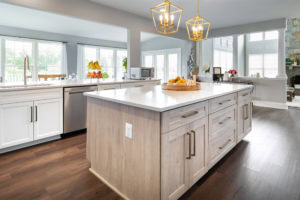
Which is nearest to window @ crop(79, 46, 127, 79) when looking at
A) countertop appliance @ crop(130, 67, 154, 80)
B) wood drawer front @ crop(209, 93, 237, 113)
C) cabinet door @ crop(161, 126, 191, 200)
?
countertop appliance @ crop(130, 67, 154, 80)

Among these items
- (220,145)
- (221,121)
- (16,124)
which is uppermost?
(221,121)

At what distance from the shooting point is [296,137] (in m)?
3.14

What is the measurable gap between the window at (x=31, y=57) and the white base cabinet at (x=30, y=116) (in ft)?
13.7

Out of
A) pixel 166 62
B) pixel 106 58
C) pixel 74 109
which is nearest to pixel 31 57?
pixel 106 58

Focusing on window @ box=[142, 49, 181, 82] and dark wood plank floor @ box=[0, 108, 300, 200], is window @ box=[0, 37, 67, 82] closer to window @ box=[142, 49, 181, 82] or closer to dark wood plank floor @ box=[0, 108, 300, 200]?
window @ box=[142, 49, 181, 82]

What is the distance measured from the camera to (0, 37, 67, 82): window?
20.0 feet

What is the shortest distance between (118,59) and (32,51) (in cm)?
371

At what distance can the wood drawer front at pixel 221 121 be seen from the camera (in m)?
1.91

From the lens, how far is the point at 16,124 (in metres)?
2.50

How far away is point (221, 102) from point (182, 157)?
0.88 meters

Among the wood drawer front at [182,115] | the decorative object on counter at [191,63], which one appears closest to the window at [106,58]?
the decorative object on counter at [191,63]

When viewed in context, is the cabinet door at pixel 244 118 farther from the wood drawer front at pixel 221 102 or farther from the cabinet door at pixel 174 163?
the cabinet door at pixel 174 163

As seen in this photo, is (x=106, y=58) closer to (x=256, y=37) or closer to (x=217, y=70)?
(x=217, y=70)

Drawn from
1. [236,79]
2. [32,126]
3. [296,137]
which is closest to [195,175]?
[32,126]
